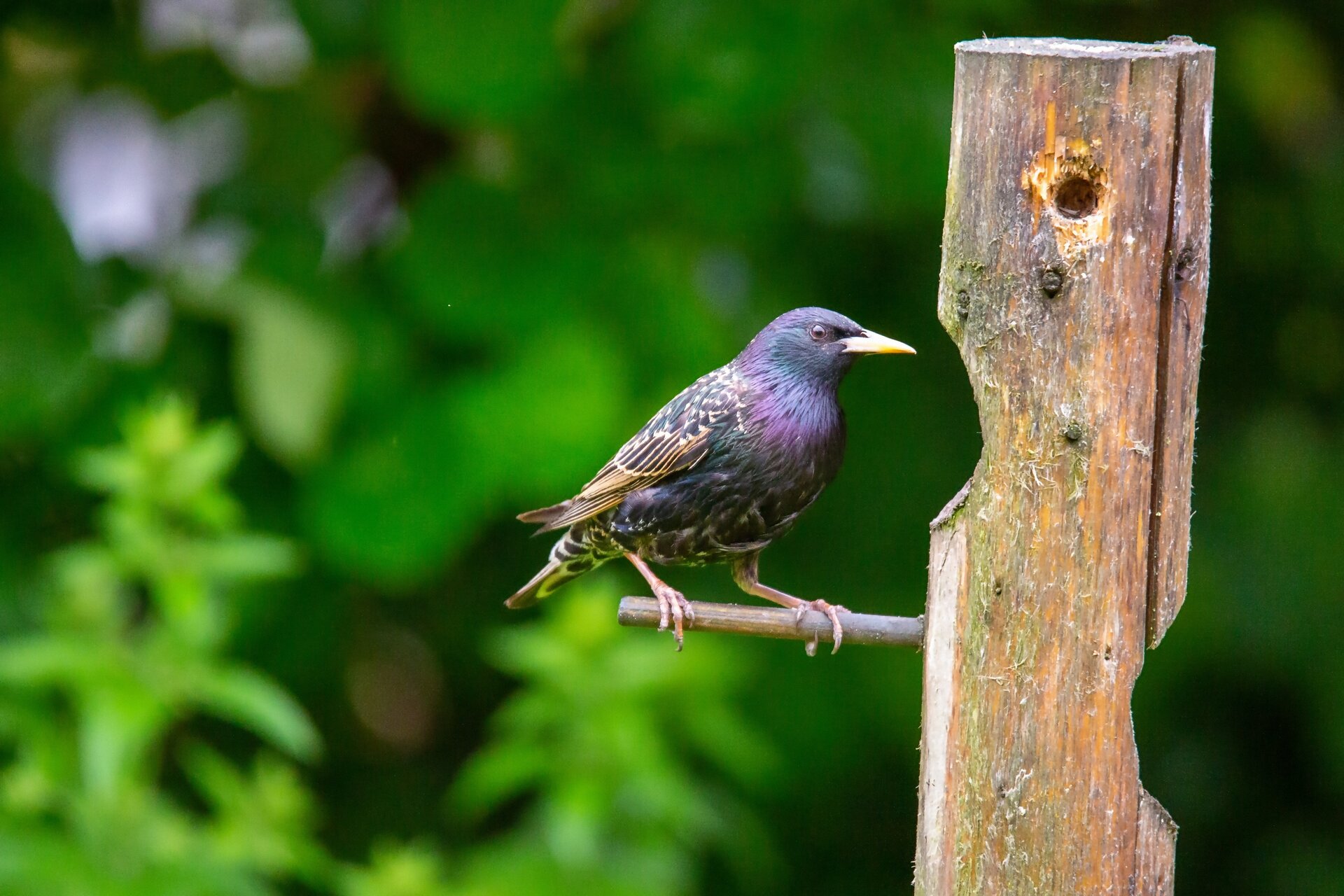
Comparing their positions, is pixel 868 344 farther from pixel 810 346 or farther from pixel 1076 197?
pixel 1076 197

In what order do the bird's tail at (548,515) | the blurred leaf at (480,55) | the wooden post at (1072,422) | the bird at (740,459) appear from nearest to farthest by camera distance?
the wooden post at (1072,422) < the bird at (740,459) < the bird's tail at (548,515) < the blurred leaf at (480,55)

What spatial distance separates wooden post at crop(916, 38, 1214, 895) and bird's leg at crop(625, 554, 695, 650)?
0.61 meters

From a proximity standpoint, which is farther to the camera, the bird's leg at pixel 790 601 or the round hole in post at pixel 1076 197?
the bird's leg at pixel 790 601

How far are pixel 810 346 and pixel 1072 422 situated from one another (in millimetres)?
796

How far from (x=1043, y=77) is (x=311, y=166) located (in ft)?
11.6

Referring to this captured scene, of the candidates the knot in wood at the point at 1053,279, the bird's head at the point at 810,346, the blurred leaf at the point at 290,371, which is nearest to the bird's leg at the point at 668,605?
the bird's head at the point at 810,346

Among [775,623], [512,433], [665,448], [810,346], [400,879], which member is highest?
[810,346]

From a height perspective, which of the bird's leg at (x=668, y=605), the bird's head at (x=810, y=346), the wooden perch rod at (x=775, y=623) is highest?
the bird's head at (x=810, y=346)

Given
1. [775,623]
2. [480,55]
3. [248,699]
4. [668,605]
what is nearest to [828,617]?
[775,623]

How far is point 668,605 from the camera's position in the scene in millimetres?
3377

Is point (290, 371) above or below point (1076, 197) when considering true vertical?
below

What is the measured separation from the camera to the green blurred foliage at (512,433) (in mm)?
4723

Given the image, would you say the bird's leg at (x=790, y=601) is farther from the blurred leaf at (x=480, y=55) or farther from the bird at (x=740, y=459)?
the blurred leaf at (x=480, y=55)

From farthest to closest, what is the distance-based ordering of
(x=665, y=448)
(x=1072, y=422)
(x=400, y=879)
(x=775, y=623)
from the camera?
(x=400, y=879), (x=665, y=448), (x=775, y=623), (x=1072, y=422)
